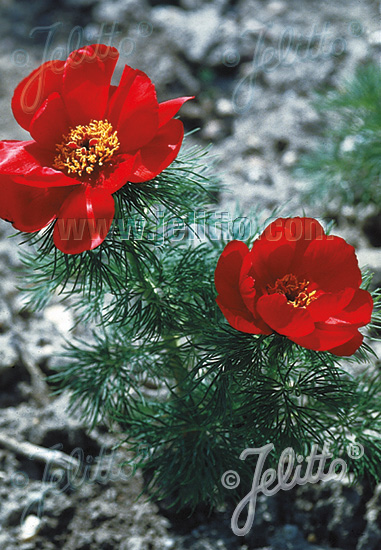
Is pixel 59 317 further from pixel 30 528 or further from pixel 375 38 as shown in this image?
pixel 375 38

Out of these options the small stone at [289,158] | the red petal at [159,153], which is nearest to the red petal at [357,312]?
the red petal at [159,153]

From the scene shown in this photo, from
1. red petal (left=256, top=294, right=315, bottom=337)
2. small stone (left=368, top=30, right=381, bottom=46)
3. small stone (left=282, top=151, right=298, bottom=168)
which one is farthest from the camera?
small stone (left=368, top=30, right=381, bottom=46)

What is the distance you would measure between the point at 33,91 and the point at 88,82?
6 cm

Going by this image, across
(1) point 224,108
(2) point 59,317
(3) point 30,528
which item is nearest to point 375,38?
(1) point 224,108

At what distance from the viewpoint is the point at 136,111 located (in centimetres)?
65

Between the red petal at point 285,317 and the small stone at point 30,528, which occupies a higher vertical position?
the red petal at point 285,317

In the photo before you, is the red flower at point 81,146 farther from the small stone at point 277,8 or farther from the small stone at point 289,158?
the small stone at point 277,8

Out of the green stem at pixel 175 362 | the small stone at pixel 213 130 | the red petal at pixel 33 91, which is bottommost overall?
the green stem at pixel 175 362

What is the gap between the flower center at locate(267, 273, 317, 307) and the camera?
2.11ft

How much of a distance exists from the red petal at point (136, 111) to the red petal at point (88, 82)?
0.08 ft

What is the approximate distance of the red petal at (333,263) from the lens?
0.65 metres

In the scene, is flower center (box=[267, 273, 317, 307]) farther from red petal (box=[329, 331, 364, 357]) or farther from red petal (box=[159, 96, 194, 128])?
red petal (box=[159, 96, 194, 128])

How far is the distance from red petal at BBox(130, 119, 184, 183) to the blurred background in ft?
0.65

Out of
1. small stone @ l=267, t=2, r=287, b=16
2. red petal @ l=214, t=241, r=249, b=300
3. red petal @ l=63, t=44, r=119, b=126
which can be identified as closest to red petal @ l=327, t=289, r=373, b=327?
red petal @ l=214, t=241, r=249, b=300
